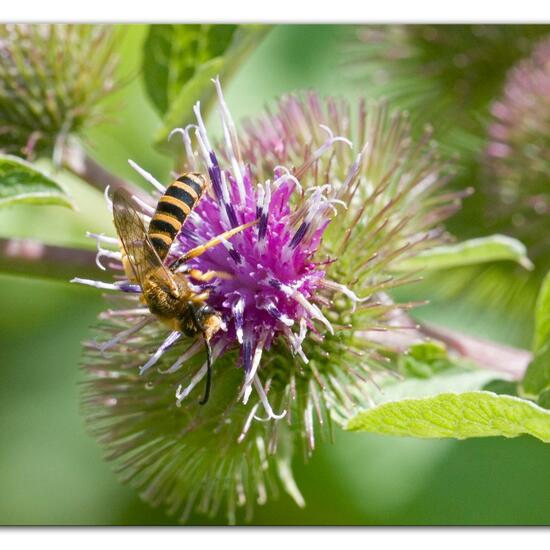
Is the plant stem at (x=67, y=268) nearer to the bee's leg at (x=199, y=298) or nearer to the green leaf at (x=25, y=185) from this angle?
the green leaf at (x=25, y=185)

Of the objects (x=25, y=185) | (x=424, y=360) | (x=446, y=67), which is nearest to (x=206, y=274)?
(x=25, y=185)

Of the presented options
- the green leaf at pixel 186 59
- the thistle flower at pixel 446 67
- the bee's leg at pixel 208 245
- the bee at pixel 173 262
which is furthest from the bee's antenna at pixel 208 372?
the thistle flower at pixel 446 67

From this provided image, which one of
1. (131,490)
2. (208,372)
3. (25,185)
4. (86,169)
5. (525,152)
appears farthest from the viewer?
(131,490)

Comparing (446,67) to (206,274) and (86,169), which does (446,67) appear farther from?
(206,274)

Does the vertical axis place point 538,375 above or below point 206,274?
below

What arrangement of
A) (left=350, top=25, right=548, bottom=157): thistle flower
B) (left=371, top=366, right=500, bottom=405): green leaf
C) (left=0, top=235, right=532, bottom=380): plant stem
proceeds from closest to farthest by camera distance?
(left=371, top=366, right=500, bottom=405): green leaf
(left=0, top=235, right=532, bottom=380): plant stem
(left=350, top=25, right=548, bottom=157): thistle flower

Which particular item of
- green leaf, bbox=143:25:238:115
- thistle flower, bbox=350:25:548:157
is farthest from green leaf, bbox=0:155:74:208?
thistle flower, bbox=350:25:548:157

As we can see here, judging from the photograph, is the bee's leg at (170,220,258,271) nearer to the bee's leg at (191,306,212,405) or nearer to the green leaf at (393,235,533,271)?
the bee's leg at (191,306,212,405)

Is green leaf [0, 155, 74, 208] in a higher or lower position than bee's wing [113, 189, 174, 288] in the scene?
higher
